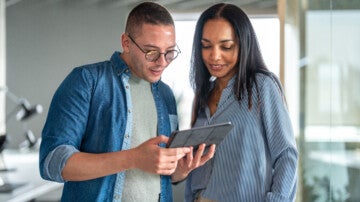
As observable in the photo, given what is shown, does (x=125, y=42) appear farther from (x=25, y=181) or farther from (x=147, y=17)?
(x=25, y=181)

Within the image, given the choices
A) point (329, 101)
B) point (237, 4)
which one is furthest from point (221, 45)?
point (237, 4)

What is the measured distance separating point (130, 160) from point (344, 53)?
181 centimetres

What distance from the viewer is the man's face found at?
1.48 meters

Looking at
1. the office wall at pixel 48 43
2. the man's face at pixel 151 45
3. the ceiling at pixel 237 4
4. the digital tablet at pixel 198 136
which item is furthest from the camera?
the office wall at pixel 48 43

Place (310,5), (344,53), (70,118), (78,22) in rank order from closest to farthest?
(70,118), (344,53), (310,5), (78,22)

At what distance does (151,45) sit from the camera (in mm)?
1487

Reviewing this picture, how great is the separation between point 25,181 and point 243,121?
2059mm

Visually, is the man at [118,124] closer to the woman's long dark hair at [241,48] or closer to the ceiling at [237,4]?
the woman's long dark hair at [241,48]

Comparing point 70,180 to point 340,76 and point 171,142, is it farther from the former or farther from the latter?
point 340,76

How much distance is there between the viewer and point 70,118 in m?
1.40

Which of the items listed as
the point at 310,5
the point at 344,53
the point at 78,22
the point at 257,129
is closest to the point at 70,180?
the point at 257,129

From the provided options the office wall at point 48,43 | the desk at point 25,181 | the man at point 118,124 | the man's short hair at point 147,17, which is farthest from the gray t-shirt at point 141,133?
the office wall at point 48,43

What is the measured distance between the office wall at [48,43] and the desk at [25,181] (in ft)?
5.93

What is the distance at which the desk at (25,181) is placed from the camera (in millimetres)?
2830
